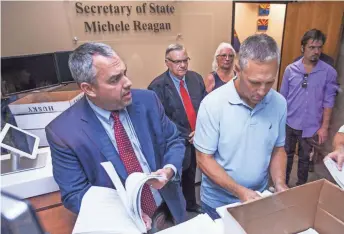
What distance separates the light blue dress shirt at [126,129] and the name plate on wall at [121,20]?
210 cm

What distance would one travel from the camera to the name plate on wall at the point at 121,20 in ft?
9.09

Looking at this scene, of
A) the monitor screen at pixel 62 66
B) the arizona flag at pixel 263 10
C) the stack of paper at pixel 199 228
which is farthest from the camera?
the arizona flag at pixel 263 10

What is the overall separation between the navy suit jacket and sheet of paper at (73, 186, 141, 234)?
0.62 feet

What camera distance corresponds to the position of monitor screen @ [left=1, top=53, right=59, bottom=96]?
6.37 ft

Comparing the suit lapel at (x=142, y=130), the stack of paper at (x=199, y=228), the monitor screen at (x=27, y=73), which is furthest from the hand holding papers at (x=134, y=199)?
the monitor screen at (x=27, y=73)

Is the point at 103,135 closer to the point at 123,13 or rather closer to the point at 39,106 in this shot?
the point at 39,106

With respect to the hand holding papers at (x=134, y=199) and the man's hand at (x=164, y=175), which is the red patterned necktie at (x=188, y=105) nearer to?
the man's hand at (x=164, y=175)

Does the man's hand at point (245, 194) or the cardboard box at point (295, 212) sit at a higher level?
the cardboard box at point (295, 212)

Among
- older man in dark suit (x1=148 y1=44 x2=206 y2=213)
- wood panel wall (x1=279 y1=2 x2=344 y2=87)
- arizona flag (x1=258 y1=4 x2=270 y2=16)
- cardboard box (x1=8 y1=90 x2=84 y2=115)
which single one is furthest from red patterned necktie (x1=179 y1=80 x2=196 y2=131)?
arizona flag (x1=258 y1=4 x2=270 y2=16)

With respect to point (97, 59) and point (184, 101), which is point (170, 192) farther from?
point (184, 101)

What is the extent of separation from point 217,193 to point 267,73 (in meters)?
0.58

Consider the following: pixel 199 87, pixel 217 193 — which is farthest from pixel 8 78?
pixel 217 193

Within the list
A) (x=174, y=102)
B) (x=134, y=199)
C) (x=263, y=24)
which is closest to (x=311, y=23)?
(x=263, y=24)

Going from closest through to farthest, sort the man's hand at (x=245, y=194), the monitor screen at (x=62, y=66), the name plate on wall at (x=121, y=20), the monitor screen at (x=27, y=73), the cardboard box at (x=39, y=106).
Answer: the man's hand at (x=245, y=194) < the cardboard box at (x=39, y=106) < the monitor screen at (x=27, y=73) < the monitor screen at (x=62, y=66) < the name plate on wall at (x=121, y=20)
